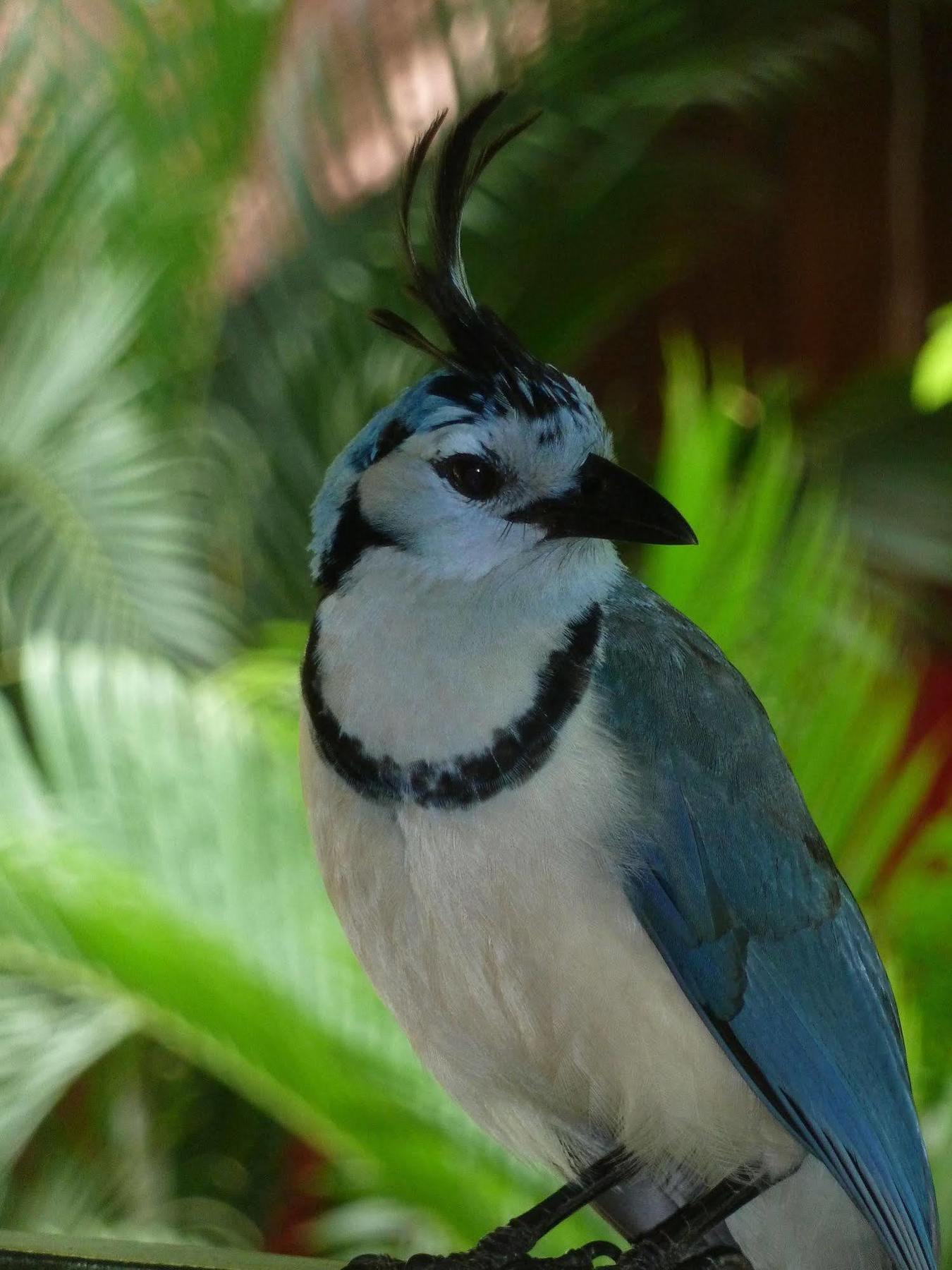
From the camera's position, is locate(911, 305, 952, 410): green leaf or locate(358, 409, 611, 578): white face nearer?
locate(358, 409, 611, 578): white face

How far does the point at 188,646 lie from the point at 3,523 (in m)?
0.38

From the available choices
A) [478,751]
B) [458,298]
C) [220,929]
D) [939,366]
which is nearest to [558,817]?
[478,751]

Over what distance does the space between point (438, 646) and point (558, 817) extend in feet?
0.46

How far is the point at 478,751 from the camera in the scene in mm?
1084

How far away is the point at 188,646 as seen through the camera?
2510 mm

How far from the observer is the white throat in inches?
43.2

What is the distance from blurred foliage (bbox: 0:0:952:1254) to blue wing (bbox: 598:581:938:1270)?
445 millimetres

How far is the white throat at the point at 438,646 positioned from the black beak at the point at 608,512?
0.09 ft

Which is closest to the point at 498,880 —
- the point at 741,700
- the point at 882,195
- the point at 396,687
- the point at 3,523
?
the point at 396,687

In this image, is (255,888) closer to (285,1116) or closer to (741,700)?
(285,1116)

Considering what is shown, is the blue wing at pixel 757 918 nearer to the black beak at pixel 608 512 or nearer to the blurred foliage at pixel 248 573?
the black beak at pixel 608 512

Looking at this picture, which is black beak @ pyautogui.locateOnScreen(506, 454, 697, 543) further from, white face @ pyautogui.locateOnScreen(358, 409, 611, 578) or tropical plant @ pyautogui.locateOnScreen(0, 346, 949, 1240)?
tropical plant @ pyautogui.locateOnScreen(0, 346, 949, 1240)

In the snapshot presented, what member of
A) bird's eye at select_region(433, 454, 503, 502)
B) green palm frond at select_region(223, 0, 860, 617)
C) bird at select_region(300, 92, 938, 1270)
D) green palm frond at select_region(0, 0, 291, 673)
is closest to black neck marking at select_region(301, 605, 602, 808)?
bird at select_region(300, 92, 938, 1270)

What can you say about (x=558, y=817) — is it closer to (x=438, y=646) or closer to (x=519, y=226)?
(x=438, y=646)
